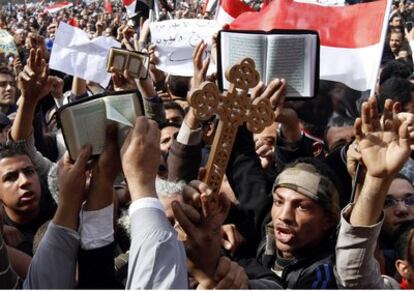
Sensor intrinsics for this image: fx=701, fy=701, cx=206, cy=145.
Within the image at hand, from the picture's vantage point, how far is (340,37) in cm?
382

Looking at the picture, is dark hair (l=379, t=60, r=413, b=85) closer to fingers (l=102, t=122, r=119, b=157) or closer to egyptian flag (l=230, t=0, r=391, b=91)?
egyptian flag (l=230, t=0, r=391, b=91)

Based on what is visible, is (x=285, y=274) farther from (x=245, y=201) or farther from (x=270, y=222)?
(x=245, y=201)

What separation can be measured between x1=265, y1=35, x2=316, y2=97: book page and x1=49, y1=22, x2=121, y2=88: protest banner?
92.7 inches

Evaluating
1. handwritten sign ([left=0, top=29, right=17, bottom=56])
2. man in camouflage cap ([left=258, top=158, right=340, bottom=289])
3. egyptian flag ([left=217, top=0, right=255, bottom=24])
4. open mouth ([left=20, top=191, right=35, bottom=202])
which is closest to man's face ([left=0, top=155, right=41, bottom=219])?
open mouth ([left=20, top=191, right=35, bottom=202])

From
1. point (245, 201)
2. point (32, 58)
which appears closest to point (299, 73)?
point (245, 201)

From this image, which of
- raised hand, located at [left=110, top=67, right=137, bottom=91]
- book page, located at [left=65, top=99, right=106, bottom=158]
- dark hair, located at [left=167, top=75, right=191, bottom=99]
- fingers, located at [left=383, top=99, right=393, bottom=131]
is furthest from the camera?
dark hair, located at [left=167, top=75, right=191, bottom=99]

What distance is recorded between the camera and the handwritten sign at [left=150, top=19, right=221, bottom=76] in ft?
16.6

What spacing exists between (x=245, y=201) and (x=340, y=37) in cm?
130

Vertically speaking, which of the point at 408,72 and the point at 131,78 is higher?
the point at 131,78

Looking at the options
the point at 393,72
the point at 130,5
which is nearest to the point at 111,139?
the point at 393,72

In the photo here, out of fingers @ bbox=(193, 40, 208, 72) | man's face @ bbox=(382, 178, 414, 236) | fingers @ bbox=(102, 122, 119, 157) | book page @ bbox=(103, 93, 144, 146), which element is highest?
book page @ bbox=(103, 93, 144, 146)

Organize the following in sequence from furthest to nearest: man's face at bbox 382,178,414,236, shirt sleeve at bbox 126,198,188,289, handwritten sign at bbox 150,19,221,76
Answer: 1. handwritten sign at bbox 150,19,221,76
2. man's face at bbox 382,178,414,236
3. shirt sleeve at bbox 126,198,188,289

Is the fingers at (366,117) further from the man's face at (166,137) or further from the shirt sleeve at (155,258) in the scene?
the man's face at (166,137)

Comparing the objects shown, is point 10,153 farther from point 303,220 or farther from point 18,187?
point 303,220
